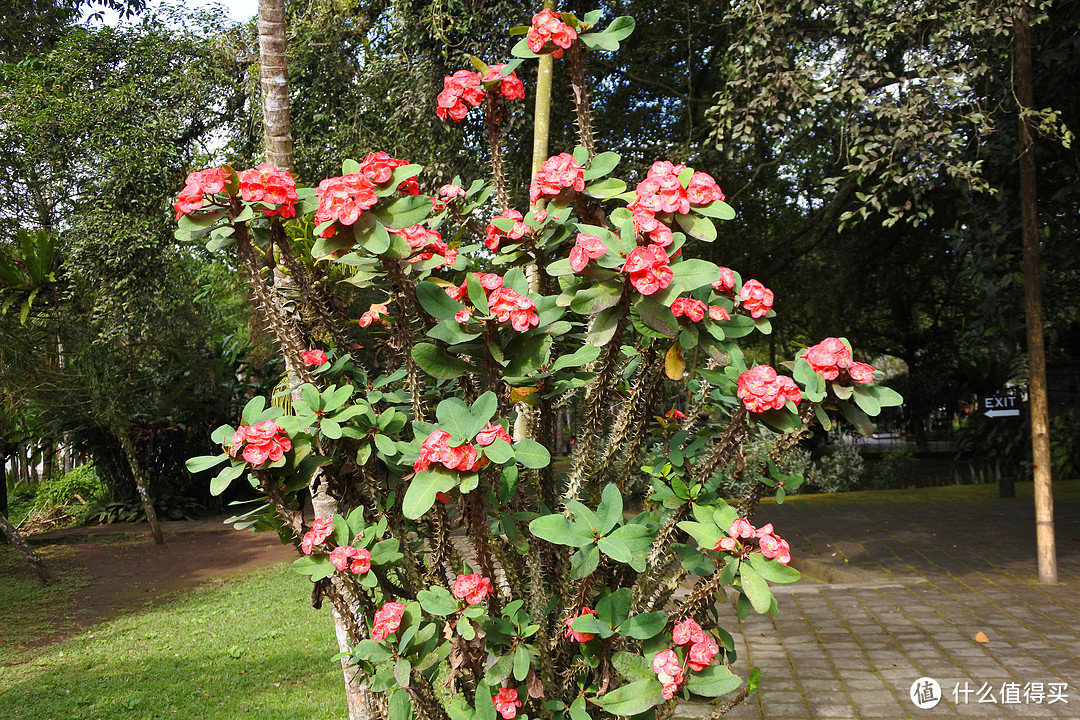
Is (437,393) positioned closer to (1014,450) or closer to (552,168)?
(552,168)

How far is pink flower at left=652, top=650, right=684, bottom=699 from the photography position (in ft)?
6.45

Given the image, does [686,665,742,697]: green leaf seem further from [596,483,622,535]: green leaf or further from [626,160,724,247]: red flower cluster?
[626,160,724,247]: red flower cluster

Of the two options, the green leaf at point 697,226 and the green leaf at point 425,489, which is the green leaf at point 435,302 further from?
the green leaf at point 697,226

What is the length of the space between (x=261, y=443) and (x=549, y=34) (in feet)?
4.69

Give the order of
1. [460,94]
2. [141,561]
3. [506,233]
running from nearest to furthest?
[506,233] < [460,94] < [141,561]

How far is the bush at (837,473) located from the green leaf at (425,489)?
34.4ft

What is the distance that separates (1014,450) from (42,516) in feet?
47.2

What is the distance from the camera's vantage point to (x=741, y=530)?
76.4 inches

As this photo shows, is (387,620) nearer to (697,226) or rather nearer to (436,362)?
(436,362)

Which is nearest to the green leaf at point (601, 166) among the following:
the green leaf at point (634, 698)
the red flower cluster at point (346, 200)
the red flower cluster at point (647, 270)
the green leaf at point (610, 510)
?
the red flower cluster at point (647, 270)

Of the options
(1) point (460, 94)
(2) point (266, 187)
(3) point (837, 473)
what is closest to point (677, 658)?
(2) point (266, 187)

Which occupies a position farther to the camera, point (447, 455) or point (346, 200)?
point (346, 200)

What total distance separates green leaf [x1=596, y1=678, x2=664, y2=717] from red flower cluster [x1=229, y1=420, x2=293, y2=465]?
40.4 inches

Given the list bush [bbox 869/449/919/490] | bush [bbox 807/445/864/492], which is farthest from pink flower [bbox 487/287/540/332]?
bush [bbox 869/449/919/490]
